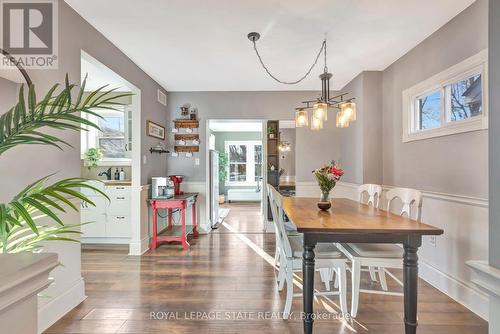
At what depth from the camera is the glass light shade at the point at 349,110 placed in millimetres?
2312

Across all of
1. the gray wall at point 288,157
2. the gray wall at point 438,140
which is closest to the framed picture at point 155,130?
the gray wall at point 438,140

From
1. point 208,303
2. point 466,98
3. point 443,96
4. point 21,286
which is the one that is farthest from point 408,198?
point 21,286

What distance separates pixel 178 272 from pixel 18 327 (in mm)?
2339

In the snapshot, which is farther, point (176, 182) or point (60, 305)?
point (176, 182)

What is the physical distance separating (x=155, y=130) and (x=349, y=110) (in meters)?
2.88

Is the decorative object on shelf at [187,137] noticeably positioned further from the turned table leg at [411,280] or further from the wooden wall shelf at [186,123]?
the turned table leg at [411,280]

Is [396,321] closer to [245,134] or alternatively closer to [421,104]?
[421,104]

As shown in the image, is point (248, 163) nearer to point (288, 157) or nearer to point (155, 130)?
point (288, 157)

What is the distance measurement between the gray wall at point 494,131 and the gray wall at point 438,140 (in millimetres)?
1740

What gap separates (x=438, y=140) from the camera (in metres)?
2.54

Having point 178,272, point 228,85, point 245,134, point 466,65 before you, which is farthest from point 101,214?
point 245,134

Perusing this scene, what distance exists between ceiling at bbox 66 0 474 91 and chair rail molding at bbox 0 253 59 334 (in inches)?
83.1

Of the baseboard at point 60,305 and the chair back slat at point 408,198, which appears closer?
the baseboard at point 60,305

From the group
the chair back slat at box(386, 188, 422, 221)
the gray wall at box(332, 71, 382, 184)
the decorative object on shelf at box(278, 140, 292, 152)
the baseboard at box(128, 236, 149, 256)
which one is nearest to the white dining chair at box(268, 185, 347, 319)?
the chair back slat at box(386, 188, 422, 221)
